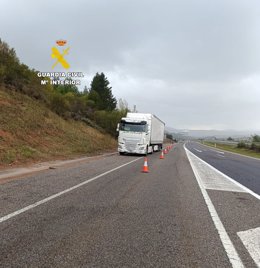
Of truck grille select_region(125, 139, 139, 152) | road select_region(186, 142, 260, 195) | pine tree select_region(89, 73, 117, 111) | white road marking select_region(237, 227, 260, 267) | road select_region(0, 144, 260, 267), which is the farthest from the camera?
pine tree select_region(89, 73, 117, 111)

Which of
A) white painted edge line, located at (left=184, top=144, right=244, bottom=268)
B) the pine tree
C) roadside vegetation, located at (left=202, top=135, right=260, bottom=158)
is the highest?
the pine tree

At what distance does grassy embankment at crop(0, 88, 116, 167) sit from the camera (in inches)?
701

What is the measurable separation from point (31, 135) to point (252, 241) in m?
19.6

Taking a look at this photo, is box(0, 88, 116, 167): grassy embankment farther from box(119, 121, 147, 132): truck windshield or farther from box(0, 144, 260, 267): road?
box(0, 144, 260, 267): road

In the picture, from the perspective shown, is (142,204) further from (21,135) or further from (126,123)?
(126,123)

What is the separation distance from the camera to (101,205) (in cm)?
743

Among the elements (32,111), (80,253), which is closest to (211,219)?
(80,253)

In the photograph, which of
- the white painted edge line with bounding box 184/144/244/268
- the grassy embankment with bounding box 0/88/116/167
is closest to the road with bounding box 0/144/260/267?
the white painted edge line with bounding box 184/144/244/268

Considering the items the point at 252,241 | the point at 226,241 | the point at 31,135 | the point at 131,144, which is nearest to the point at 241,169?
the point at 131,144

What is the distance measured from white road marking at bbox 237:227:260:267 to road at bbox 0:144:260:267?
0.14ft

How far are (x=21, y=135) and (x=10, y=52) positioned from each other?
15.0m

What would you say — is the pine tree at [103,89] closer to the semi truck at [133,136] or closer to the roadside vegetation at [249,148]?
the roadside vegetation at [249,148]

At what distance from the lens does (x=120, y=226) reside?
5.78m

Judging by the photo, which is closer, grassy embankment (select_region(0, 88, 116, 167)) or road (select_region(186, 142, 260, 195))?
road (select_region(186, 142, 260, 195))
